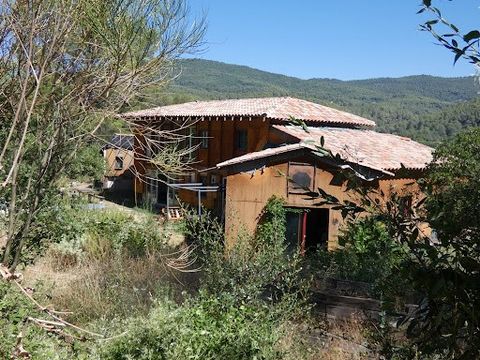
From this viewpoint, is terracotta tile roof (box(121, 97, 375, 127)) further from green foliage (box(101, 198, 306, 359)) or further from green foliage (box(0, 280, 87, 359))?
green foliage (box(0, 280, 87, 359))

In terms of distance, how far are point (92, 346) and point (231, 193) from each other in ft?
31.9

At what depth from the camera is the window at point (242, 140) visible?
2139 centimetres

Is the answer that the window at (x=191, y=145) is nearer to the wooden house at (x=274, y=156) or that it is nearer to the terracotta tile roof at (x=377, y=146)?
the wooden house at (x=274, y=156)

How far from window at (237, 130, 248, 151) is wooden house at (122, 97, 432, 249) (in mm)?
43

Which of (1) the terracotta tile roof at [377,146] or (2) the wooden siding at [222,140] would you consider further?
(2) the wooden siding at [222,140]

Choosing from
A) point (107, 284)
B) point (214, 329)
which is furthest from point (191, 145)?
point (214, 329)

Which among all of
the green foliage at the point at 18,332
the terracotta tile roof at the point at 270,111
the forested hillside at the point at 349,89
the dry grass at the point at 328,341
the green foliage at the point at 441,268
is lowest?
the dry grass at the point at 328,341

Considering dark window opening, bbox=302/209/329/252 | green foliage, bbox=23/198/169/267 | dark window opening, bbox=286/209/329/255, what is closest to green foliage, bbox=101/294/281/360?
green foliage, bbox=23/198/169/267

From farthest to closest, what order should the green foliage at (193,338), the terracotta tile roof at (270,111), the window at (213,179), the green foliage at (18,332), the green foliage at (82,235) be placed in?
the window at (213,179)
the terracotta tile roof at (270,111)
the green foliage at (82,235)
the green foliage at (193,338)
the green foliage at (18,332)

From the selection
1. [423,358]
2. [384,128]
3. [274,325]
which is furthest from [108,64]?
[384,128]

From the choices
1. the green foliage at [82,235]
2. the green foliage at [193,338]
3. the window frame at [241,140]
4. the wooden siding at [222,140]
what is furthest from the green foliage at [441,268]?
the window frame at [241,140]

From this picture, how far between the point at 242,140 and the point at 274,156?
8.12 metres

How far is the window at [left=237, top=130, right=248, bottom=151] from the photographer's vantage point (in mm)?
21391

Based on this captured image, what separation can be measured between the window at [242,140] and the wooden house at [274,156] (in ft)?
0.14
